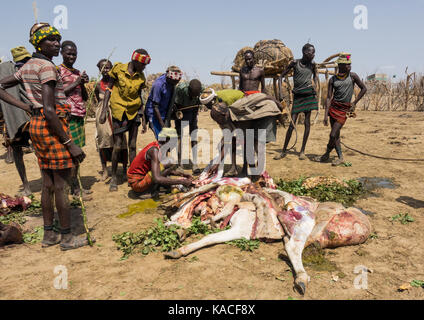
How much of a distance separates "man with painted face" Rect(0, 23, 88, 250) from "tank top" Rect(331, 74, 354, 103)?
17.5ft

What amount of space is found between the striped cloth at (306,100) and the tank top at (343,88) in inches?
18.5

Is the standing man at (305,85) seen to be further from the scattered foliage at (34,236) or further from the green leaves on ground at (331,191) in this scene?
the scattered foliage at (34,236)

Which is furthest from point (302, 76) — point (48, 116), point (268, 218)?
point (48, 116)

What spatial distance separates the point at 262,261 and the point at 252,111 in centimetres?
280

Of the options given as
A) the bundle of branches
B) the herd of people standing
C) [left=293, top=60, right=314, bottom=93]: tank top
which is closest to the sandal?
the herd of people standing

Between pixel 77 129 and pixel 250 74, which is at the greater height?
pixel 250 74

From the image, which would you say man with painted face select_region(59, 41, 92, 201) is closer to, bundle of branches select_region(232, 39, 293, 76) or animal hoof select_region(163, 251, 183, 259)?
animal hoof select_region(163, 251, 183, 259)

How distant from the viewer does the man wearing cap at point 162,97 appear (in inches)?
197

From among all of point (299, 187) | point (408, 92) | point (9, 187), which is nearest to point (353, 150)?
point (299, 187)

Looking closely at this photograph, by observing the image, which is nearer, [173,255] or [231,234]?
[173,255]

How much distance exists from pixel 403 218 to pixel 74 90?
16.4ft

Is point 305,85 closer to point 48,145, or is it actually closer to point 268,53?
point 268,53

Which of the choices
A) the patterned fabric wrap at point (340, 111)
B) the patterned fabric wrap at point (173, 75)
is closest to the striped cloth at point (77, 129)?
the patterned fabric wrap at point (173, 75)

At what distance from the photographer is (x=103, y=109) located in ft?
16.2
